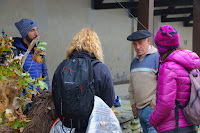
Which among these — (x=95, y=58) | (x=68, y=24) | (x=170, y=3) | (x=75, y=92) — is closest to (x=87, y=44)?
(x=95, y=58)

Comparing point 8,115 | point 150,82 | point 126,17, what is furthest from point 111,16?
point 8,115

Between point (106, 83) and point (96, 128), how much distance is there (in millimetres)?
363

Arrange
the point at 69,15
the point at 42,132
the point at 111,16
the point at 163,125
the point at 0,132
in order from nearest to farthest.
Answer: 1. the point at 163,125
2. the point at 0,132
3. the point at 42,132
4. the point at 69,15
5. the point at 111,16

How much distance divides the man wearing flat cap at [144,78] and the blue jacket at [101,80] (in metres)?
0.66

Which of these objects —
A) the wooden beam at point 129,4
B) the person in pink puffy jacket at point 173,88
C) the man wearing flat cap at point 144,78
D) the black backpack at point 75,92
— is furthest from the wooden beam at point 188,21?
the black backpack at point 75,92

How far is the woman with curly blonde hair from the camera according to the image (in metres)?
2.08

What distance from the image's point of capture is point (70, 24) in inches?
236

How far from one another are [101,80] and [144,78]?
816 mm

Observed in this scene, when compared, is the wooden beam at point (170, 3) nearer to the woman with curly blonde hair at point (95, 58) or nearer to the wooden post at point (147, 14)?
the wooden post at point (147, 14)

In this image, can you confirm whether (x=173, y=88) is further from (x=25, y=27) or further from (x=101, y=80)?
(x=25, y=27)

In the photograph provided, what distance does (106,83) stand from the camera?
6.97 feet

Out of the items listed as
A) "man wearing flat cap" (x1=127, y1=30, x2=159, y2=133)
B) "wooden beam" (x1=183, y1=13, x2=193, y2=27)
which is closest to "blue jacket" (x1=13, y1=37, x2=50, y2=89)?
"man wearing flat cap" (x1=127, y1=30, x2=159, y2=133)

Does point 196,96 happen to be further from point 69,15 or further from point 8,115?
point 69,15

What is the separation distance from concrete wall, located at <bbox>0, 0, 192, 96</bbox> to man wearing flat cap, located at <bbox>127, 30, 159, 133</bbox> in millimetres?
2960
